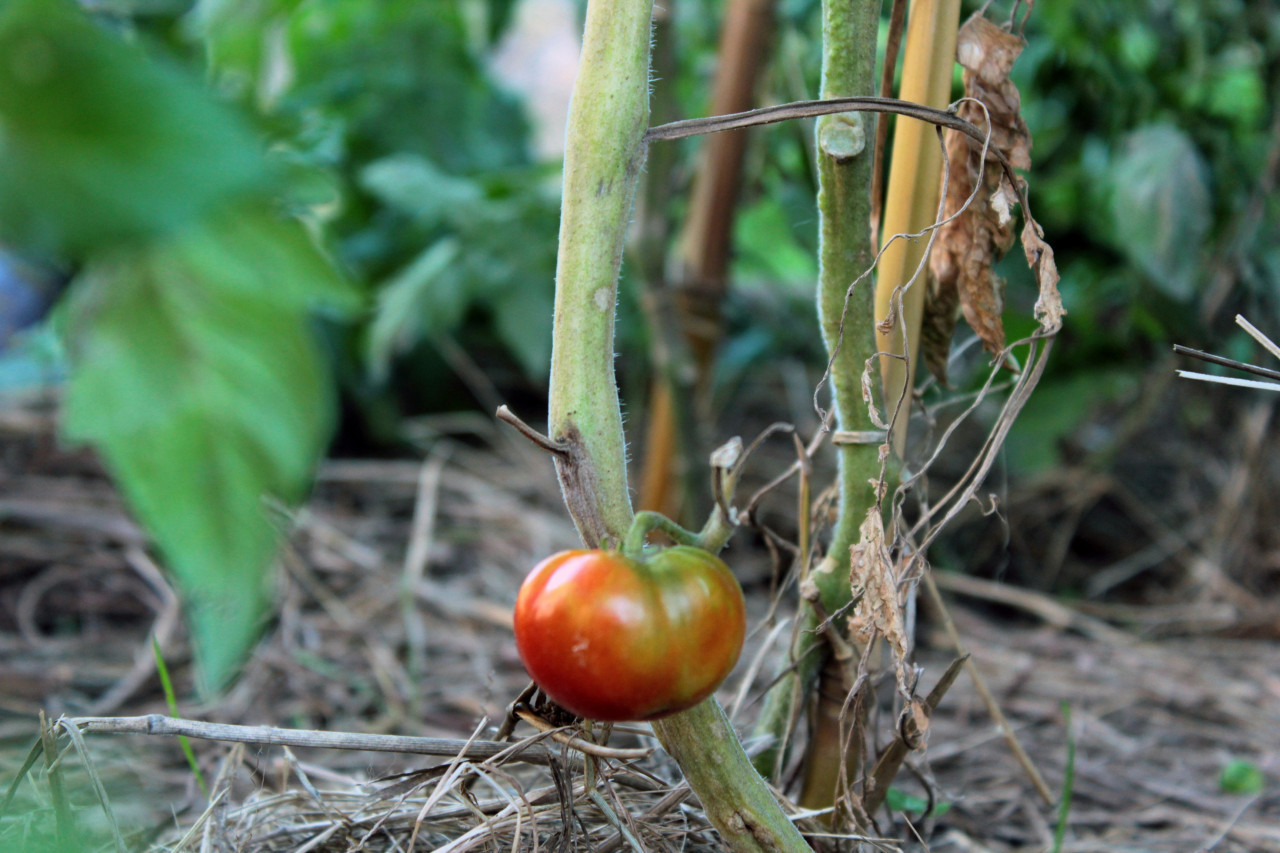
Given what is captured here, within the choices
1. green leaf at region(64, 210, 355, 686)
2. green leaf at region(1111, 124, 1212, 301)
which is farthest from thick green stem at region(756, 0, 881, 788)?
green leaf at region(1111, 124, 1212, 301)

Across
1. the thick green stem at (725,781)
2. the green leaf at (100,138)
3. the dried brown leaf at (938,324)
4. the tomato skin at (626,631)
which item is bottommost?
the thick green stem at (725,781)

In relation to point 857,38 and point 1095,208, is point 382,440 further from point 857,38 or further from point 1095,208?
point 857,38

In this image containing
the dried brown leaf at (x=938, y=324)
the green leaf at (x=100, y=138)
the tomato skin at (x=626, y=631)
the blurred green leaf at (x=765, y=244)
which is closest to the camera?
the green leaf at (x=100, y=138)

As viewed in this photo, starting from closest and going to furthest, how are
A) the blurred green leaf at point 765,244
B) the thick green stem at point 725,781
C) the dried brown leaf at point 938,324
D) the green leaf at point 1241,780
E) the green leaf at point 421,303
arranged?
the thick green stem at point 725,781 < the dried brown leaf at point 938,324 < the green leaf at point 1241,780 < the green leaf at point 421,303 < the blurred green leaf at point 765,244

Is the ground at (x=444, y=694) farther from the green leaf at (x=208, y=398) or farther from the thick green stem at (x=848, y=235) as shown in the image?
the green leaf at (x=208, y=398)

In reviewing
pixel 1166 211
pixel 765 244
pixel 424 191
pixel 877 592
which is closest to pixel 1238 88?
pixel 765 244

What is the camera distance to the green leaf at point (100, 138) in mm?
230

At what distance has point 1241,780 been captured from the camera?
3.50ft

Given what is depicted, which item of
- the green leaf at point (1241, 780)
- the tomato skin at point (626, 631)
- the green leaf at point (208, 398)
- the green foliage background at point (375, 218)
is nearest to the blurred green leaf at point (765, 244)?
the green foliage background at point (375, 218)

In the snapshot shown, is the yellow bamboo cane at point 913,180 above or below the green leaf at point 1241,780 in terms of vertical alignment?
above

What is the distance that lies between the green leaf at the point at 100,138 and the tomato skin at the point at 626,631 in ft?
0.87

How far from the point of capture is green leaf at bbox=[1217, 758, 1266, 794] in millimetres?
1066

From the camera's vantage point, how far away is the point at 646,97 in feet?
1.68

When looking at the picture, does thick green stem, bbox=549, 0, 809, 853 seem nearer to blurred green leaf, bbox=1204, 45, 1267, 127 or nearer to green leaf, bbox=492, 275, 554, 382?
green leaf, bbox=492, 275, 554, 382
